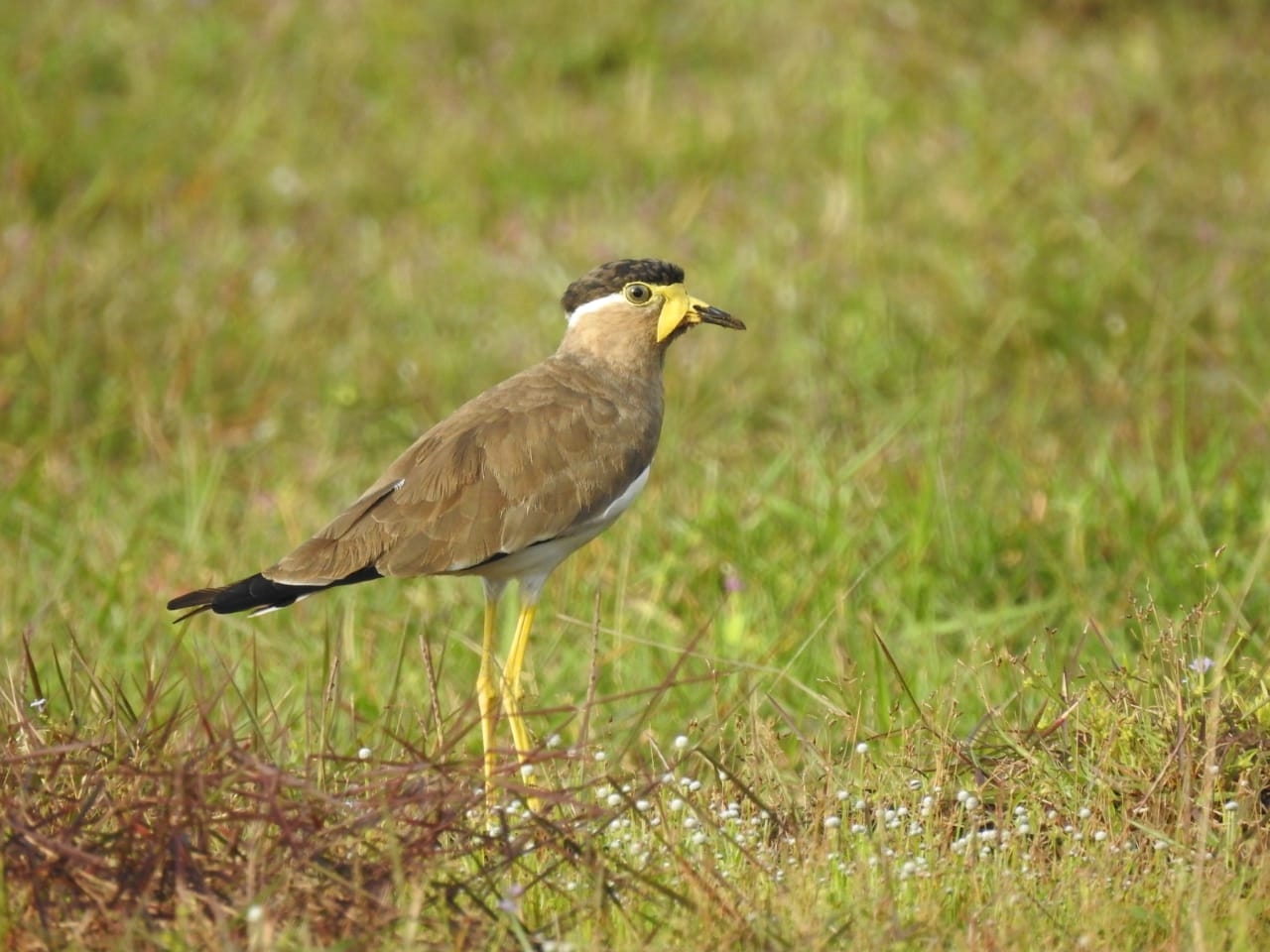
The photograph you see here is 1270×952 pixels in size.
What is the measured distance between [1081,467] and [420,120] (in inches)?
179

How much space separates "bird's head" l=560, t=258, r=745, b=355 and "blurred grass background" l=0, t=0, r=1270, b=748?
26.0 inches

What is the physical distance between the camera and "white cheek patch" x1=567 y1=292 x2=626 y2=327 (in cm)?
450

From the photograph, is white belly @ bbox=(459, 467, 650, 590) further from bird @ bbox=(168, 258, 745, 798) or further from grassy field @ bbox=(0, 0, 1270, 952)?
grassy field @ bbox=(0, 0, 1270, 952)

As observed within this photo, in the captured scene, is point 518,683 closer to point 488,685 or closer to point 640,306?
→ point 488,685

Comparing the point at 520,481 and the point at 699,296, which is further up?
the point at 520,481

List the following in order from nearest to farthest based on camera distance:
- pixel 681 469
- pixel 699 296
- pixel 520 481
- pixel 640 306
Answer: pixel 520 481, pixel 640 306, pixel 681 469, pixel 699 296

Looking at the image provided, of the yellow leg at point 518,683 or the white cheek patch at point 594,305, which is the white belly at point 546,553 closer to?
the yellow leg at point 518,683

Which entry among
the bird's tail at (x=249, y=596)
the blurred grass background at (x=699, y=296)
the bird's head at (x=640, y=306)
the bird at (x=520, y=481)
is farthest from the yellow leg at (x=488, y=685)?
the bird's head at (x=640, y=306)

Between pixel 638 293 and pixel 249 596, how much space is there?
1195 mm

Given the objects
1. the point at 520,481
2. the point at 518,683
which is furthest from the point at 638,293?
the point at 518,683

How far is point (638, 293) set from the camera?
4.49 metres

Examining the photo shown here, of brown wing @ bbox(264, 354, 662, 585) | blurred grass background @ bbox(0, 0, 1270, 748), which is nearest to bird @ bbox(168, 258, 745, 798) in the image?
brown wing @ bbox(264, 354, 662, 585)

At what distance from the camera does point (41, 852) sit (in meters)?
2.95

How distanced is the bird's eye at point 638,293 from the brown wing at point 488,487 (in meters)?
0.27
